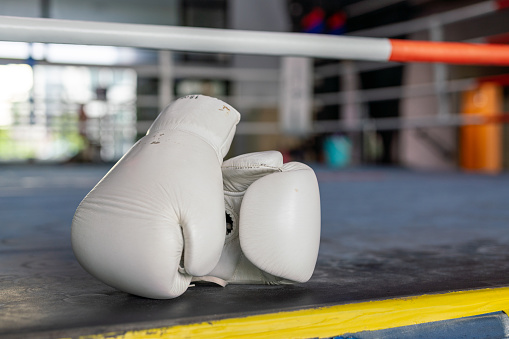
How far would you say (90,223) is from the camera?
652mm

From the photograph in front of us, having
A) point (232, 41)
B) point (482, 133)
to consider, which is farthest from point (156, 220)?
point (482, 133)

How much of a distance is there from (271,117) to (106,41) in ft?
19.6

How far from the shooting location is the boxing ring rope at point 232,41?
0.86m

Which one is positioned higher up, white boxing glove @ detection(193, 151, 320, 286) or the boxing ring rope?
the boxing ring rope

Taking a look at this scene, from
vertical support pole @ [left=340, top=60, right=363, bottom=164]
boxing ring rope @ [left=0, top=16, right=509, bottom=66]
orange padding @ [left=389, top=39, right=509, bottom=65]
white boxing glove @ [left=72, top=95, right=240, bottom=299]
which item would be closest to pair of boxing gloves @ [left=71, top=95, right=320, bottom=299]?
white boxing glove @ [left=72, top=95, right=240, bottom=299]

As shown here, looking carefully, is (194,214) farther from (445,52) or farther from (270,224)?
(445,52)

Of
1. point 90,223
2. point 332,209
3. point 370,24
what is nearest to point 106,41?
point 90,223

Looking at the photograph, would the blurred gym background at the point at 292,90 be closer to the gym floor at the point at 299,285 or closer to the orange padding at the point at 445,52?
the gym floor at the point at 299,285

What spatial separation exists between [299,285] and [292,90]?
310 cm

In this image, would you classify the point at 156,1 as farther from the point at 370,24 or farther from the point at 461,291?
the point at 461,291

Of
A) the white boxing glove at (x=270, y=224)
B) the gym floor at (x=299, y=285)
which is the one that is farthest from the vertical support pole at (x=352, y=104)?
the white boxing glove at (x=270, y=224)

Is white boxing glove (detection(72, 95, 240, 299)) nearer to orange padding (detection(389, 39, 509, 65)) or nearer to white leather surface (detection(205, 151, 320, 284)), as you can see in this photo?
white leather surface (detection(205, 151, 320, 284))

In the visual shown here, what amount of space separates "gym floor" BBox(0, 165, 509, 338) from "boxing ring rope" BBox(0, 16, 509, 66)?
1.15ft

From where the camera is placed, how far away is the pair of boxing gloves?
63cm
